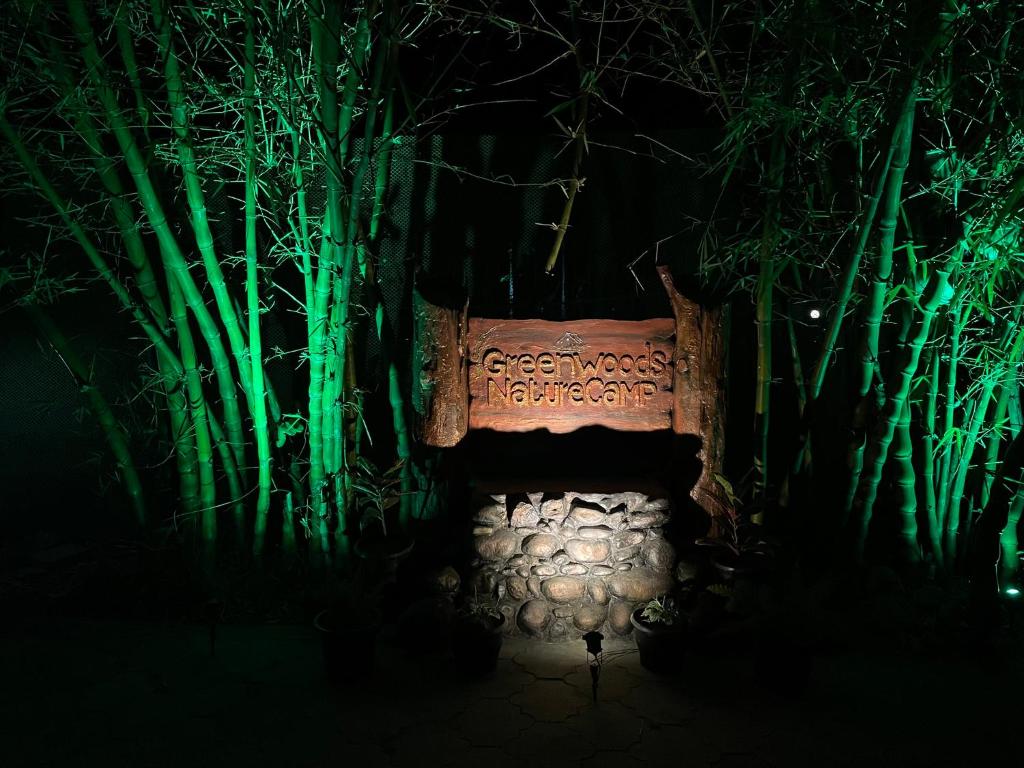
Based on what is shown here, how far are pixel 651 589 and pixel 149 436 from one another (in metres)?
2.46

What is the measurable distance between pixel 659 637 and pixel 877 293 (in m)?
1.53

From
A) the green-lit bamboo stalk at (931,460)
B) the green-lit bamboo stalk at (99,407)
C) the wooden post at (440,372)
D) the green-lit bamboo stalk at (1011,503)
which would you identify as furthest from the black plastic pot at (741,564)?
the green-lit bamboo stalk at (99,407)

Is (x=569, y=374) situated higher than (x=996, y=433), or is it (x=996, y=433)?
(x=569, y=374)

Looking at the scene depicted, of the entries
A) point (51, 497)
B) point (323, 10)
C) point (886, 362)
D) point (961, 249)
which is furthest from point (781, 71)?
point (51, 497)

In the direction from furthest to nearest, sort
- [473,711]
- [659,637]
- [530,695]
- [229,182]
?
[229,182], [659,637], [530,695], [473,711]

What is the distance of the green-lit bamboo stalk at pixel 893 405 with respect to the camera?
3.00 metres

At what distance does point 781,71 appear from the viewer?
3301mm

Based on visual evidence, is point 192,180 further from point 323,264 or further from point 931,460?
point 931,460

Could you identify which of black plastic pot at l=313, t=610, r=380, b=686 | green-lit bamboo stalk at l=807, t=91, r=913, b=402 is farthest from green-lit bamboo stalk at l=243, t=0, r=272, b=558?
green-lit bamboo stalk at l=807, t=91, r=913, b=402

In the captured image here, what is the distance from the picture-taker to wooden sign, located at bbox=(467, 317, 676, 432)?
3.59m

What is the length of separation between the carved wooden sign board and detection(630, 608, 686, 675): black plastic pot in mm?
771

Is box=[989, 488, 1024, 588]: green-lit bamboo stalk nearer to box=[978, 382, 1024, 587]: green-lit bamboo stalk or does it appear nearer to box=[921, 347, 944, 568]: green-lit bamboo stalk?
box=[978, 382, 1024, 587]: green-lit bamboo stalk

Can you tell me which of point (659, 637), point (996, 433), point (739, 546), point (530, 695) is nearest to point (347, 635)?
point (530, 695)

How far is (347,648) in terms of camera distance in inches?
110
